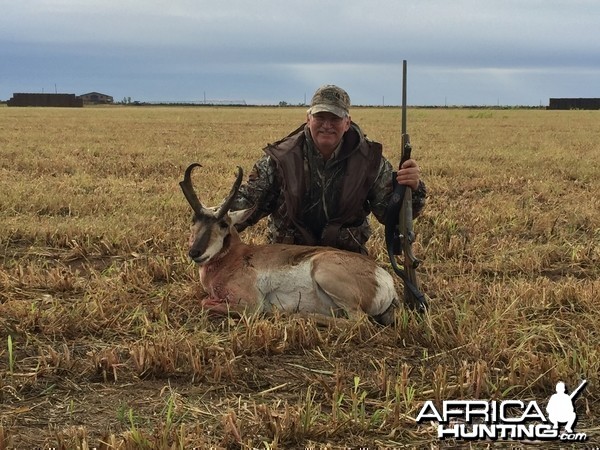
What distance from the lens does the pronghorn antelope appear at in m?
4.97

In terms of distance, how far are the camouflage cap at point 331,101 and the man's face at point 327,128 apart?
65mm

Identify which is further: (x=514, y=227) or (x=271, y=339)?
(x=514, y=227)

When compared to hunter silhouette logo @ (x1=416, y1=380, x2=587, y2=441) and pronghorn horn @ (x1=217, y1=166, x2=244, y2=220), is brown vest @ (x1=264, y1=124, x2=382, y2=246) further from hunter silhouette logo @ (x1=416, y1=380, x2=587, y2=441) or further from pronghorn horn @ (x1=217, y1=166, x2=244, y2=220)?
hunter silhouette logo @ (x1=416, y1=380, x2=587, y2=441)

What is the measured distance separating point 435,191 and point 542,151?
8.68 metres

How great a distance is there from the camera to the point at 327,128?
5.90m

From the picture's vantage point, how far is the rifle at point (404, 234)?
16.6ft

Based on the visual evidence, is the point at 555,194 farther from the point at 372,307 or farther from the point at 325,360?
the point at 325,360

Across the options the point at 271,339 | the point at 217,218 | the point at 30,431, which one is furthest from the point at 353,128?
the point at 30,431

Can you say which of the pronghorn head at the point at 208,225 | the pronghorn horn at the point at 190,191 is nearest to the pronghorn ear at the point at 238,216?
the pronghorn head at the point at 208,225

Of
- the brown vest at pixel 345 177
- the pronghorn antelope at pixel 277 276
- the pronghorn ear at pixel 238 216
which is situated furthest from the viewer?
the brown vest at pixel 345 177

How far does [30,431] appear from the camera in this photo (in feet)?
10.6

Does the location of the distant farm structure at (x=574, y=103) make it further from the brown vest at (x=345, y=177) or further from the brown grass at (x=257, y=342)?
the brown vest at (x=345, y=177)

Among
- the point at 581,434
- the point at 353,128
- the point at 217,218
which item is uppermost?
the point at 353,128

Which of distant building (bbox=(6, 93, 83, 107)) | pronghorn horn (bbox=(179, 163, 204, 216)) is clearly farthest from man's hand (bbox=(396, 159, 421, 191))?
distant building (bbox=(6, 93, 83, 107))
